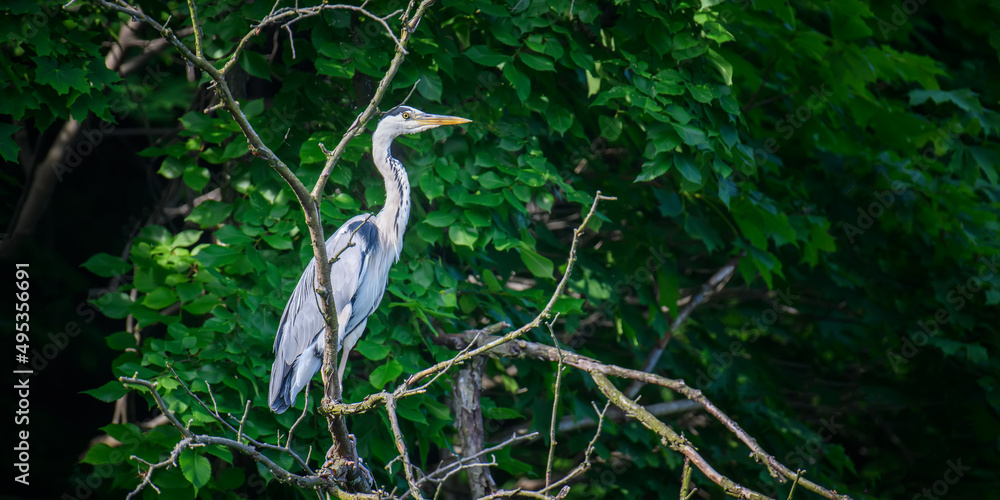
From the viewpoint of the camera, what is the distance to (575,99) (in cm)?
443

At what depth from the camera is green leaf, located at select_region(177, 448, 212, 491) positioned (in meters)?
3.10

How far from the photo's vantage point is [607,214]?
14.4ft

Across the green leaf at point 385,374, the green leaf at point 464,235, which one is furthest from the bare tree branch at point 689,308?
the green leaf at point 385,374

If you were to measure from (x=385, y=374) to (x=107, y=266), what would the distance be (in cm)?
147

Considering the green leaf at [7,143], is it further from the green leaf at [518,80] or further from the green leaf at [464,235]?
the green leaf at [518,80]

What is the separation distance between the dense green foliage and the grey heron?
0.10 meters

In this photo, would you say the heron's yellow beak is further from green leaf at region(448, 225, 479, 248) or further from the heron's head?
green leaf at region(448, 225, 479, 248)

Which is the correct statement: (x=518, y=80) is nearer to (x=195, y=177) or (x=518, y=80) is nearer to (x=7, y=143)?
(x=195, y=177)

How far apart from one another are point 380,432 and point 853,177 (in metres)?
3.72

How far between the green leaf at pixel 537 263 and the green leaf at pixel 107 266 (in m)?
1.89

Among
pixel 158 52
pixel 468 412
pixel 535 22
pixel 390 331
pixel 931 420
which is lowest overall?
pixel 931 420

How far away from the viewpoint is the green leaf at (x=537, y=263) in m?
3.62

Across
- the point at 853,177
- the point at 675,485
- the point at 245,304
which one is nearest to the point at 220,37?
the point at 245,304

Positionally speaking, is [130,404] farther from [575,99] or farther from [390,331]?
[575,99]
